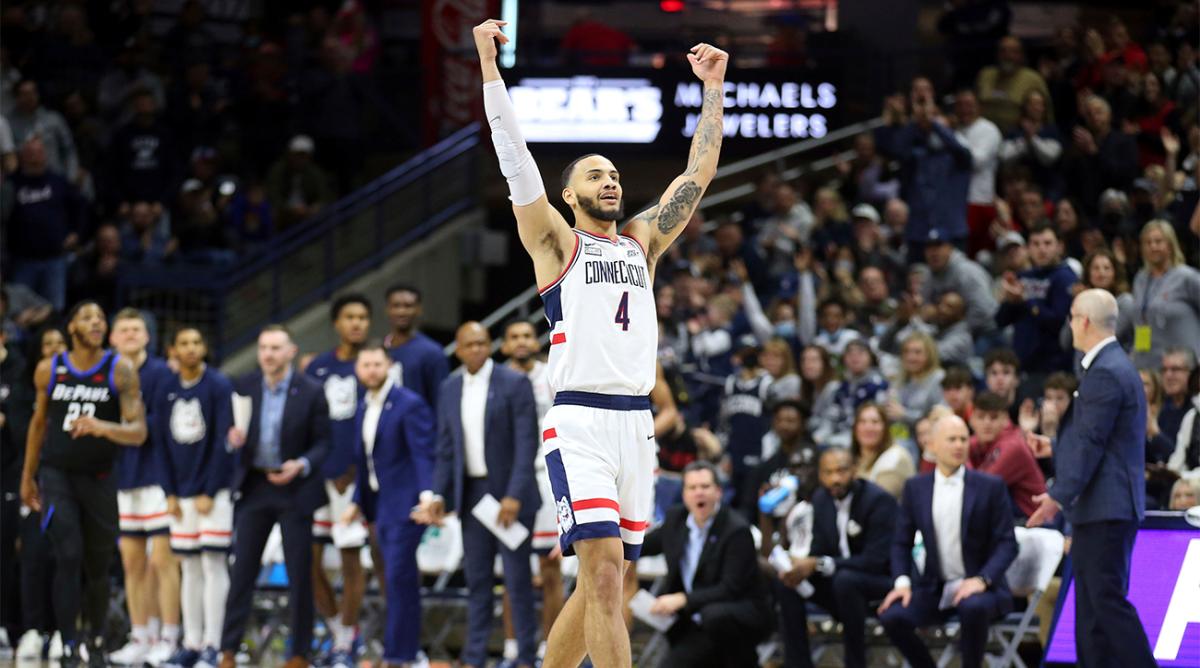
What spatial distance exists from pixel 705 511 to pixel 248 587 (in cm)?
286

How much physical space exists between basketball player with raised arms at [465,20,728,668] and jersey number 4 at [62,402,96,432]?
13.8 feet

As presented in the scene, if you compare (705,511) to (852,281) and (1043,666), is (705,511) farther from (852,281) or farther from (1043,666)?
(852,281)

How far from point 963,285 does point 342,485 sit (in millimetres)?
5398

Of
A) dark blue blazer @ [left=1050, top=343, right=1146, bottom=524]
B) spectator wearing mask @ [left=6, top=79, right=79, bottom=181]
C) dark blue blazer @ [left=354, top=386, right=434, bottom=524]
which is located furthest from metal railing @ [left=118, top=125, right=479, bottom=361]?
dark blue blazer @ [left=1050, top=343, right=1146, bottom=524]

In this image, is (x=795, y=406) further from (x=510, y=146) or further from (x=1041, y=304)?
(x=510, y=146)

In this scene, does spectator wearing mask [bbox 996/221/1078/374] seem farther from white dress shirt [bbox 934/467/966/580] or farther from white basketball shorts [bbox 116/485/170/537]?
white basketball shorts [bbox 116/485/170/537]

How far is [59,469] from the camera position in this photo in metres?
10.5

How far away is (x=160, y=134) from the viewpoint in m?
17.5

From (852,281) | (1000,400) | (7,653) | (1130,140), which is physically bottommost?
(7,653)

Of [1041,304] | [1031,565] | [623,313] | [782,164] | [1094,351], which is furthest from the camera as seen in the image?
[782,164]

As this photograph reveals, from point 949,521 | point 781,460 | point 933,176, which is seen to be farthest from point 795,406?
point 933,176

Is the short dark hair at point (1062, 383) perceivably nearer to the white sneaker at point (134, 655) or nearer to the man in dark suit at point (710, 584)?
the man in dark suit at point (710, 584)

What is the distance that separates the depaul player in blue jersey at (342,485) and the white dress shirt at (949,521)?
363cm

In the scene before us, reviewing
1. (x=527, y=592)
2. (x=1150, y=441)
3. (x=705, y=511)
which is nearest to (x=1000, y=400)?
Answer: (x=1150, y=441)
